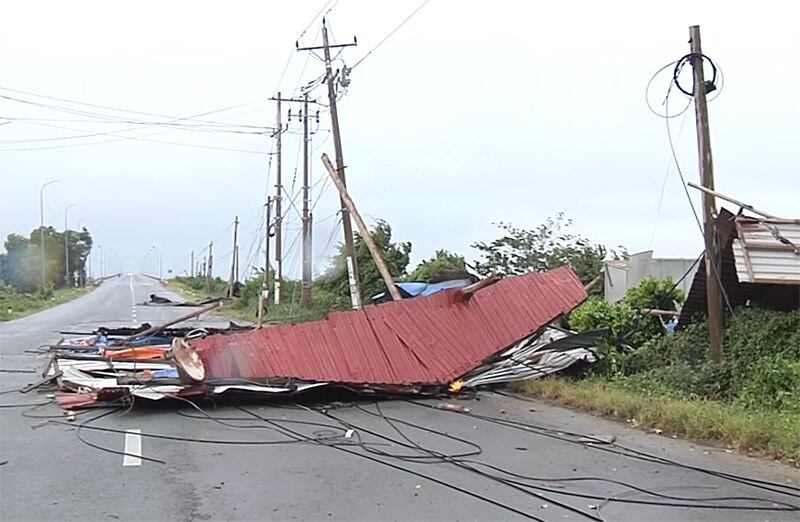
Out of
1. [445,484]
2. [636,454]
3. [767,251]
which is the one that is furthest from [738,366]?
[445,484]

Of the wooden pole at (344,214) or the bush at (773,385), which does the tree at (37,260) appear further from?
the bush at (773,385)

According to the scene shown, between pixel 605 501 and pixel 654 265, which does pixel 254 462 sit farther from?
pixel 654 265

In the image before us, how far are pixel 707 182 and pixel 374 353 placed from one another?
5524 mm

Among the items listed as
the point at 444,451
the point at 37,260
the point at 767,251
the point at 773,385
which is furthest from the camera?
the point at 37,260

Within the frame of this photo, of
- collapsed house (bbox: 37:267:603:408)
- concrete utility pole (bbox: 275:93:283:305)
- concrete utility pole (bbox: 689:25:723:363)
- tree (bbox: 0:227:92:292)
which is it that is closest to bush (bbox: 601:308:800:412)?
concrete utility pole (bbox: 689:25:723:363)

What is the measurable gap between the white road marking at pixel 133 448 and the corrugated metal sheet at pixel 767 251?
787 cm

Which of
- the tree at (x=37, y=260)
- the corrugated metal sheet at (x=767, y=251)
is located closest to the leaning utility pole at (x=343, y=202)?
the corrugated metal sheet at (x=767, y=251)

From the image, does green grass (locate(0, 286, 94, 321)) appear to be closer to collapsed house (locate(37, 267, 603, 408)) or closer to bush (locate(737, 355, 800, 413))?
collapsed house (locate(37, 267, 603, 408))

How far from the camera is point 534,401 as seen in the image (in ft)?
40.8

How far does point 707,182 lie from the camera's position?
12.3 metres

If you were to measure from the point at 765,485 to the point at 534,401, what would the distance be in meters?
5.38

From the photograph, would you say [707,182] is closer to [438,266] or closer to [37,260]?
[438,266]

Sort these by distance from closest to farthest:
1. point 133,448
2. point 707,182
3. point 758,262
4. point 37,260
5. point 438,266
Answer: point 133,448, point 758,262, point 707,182, point 438,266, point 37,260

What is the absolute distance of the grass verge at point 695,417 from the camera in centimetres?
849
